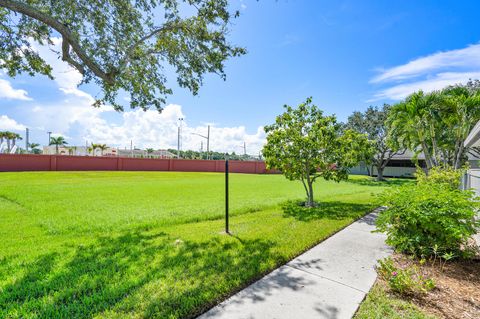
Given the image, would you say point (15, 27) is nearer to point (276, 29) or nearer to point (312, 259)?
point (276, 29)

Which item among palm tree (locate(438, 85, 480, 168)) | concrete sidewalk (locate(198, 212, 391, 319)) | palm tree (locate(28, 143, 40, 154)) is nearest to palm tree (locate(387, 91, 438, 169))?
palm tree (locate(438, 85, 480, 168))

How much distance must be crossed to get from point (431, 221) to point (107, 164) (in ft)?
115

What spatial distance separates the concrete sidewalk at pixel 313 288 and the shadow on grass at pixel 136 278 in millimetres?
156

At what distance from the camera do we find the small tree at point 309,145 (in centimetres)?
774

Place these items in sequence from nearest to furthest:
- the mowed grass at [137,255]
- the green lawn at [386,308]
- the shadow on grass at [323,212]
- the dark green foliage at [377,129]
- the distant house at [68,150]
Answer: the green lawn at [386,308] → the mowed grass at [137,255] → the shadow on grass at [323,212] → the dark green foliage at [377,129] → the distant house at [68,150]

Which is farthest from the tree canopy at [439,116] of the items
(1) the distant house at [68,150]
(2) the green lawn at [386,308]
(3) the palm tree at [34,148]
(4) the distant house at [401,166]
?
(3) the palm tree at [34,148]

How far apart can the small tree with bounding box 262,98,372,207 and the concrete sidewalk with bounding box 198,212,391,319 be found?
405cm

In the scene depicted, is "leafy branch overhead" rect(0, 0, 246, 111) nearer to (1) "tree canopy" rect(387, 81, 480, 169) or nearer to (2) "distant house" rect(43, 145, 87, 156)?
(1) "tree canopy" rect(387, 81, 480, 169)

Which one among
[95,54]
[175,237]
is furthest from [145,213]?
[95,54]

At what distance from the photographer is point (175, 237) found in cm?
492

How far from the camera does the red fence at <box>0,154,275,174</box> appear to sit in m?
26.4

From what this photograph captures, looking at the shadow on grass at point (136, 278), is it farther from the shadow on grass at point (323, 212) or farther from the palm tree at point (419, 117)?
the palm tree at point (419, 117)

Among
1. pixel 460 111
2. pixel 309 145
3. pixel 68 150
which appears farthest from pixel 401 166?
pixel 68 150

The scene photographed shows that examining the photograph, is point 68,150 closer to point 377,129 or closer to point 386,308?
point 377,129
